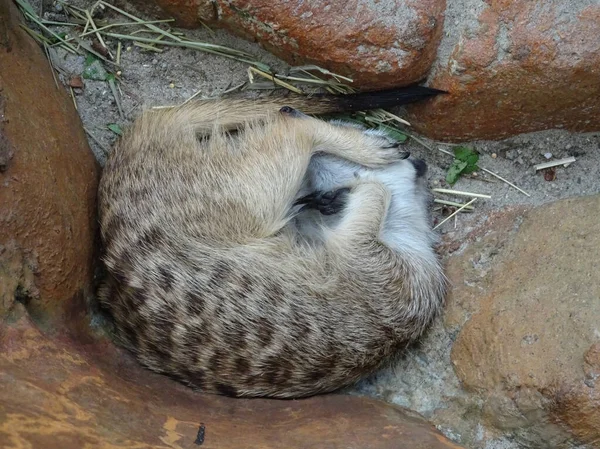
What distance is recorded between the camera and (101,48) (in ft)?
8.95

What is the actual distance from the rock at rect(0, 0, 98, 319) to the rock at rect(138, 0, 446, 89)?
0.54 meters

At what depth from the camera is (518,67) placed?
236 cm

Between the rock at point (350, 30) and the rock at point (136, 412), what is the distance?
1.12 metres

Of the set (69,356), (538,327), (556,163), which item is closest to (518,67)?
(556,163)

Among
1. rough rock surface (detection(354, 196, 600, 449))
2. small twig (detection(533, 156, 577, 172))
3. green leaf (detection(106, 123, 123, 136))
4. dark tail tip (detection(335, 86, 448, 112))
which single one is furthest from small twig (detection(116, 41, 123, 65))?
small twig (detection(533, 156, 577, 172))

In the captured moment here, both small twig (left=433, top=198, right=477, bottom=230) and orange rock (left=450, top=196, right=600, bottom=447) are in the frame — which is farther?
small twig (left=433, top=198, right=477, bottom=230)

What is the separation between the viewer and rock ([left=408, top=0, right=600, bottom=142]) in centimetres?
→ 226

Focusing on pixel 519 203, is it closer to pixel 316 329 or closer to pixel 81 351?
pixel 316 329

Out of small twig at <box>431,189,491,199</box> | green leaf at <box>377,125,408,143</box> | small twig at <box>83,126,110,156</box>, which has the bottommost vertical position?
small twig at <box>431,189,491,199</box>

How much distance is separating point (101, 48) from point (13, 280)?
3.28ft

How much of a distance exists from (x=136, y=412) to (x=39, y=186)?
0.73 meters

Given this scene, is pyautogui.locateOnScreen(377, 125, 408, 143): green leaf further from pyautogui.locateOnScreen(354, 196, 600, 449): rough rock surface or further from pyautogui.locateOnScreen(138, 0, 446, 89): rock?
pyautogui.locateOnScreen(354, 196, 600, 449): rough rock surface

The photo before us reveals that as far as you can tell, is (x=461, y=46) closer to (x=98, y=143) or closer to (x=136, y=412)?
(x=98, y=143)

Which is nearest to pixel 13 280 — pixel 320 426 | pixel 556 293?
pixel 320 426
